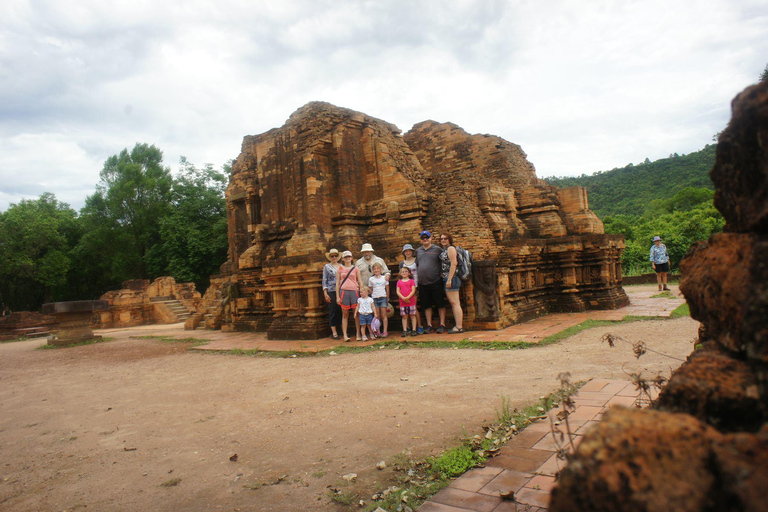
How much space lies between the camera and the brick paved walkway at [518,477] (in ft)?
7.18

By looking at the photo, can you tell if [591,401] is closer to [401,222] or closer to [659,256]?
[401,222]

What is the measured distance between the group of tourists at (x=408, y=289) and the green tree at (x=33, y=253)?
2910cm

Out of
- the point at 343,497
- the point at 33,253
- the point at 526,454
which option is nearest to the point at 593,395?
the point at 526,454

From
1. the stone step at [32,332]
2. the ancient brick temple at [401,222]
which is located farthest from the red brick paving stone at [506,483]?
the stone step at [32,332]

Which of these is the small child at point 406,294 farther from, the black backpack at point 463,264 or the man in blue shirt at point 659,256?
the man in blue shirt at point 659,256

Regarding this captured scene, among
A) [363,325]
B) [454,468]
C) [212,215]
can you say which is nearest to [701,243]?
[454,468]

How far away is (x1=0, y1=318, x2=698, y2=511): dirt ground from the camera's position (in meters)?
2.75

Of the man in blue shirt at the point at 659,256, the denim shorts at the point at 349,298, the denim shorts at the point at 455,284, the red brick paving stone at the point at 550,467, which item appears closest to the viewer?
the red brick paving stone at the point at 550,467

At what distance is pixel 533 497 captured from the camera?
7.16 ft

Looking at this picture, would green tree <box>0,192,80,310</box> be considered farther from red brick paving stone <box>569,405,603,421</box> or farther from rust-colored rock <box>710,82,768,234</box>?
rust-colored rock <box>710,82,768,234</box>

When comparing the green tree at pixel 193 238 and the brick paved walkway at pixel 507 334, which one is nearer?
the brick paved walkway at pixel 507 334

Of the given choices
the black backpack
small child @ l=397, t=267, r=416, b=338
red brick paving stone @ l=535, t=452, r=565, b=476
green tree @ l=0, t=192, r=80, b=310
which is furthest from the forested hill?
red brick paving stone @ l=535, t=452, r=565, b=476

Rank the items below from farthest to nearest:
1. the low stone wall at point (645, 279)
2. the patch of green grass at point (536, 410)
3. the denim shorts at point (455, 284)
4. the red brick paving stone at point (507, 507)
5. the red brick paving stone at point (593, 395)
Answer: the low stone wall at point (645, 279) → the denim shorts at point (455, 284) → the red brick paving stone at point (593, 395) → the patch of green grass at point (536, 410) → the red brick paving stone at point (507, 507)

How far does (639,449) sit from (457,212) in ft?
27.3
